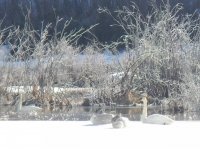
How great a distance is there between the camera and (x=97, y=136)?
10.4 metres

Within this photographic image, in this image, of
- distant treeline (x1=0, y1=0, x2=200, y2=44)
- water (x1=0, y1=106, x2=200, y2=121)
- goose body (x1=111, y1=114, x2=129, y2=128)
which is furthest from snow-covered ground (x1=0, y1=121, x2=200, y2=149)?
distant treeline (x1=0, y1=0, x2=200, y2=44)

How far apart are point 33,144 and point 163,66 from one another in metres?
13.3

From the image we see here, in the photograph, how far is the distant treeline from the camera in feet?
145

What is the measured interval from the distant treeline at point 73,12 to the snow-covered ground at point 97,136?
3145 cm

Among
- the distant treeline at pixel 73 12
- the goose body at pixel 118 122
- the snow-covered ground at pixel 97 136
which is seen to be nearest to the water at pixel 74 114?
the snow-covered ground at pixel 97 136

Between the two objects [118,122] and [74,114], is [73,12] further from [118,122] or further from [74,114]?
[118,122]

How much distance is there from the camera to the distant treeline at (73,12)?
44.1 m

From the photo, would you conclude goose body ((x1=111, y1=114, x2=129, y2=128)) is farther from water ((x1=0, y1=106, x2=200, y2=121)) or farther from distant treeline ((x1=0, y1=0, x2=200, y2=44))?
distant treeline ((x1=0, y1=0, x2=200, y2=44))

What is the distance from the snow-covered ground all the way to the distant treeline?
31.5 metres

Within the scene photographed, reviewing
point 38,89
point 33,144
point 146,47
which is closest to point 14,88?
point 38,89

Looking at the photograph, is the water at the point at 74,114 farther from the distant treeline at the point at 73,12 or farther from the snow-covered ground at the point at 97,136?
the distant treeline at the point at 73,12

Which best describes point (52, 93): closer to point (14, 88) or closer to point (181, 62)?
point (14, 88)

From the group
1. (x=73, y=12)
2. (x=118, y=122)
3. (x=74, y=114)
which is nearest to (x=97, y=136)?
(x=118, y=122)

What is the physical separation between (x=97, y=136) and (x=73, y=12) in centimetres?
3605
